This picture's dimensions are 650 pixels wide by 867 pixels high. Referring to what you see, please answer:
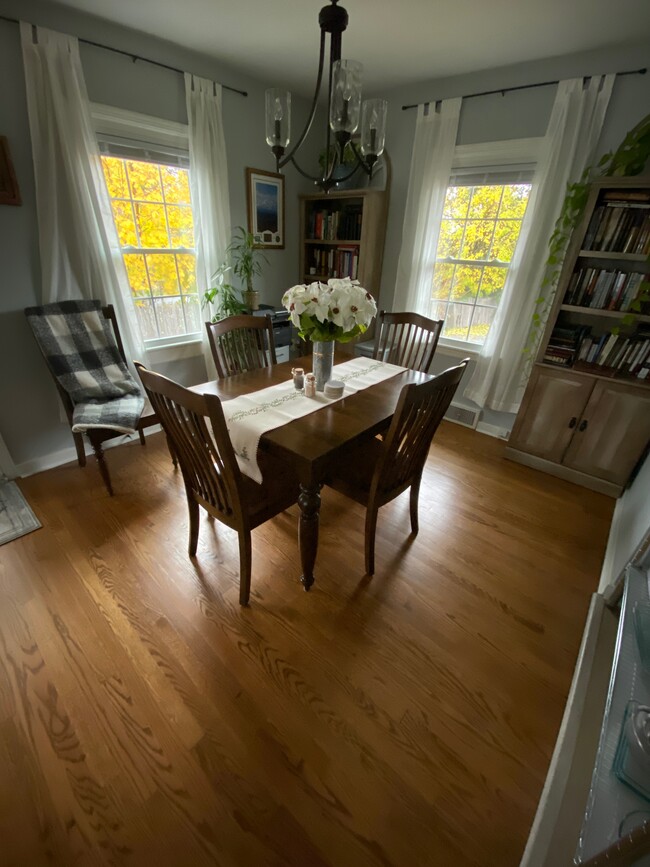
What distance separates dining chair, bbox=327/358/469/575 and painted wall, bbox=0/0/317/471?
1.96 metres

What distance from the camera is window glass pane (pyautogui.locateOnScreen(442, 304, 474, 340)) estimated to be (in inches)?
118

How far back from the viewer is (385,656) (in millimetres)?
1366

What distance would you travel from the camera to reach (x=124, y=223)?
2365mm

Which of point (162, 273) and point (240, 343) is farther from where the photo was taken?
point (162, 273)

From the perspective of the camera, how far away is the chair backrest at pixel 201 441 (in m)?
1.07

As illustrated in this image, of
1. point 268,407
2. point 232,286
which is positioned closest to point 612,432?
point 268,407

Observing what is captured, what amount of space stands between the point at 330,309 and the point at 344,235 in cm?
214

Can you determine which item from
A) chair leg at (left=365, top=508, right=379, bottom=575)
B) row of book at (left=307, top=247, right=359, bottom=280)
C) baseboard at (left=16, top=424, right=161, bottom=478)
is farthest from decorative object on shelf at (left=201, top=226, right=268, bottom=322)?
chair leg at (left=365, top=508, right=379, bottom=575)

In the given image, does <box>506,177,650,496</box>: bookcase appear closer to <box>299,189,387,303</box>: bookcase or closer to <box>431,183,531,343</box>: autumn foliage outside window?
<box>431,183,531,343</box>: autumn foliage outside window

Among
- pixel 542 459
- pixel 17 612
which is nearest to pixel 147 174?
pixel 17 612

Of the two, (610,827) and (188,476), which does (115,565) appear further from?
(610,827)

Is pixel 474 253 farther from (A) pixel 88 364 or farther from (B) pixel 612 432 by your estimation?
(A) pixel 88 364

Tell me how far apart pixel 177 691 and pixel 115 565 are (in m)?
0.70

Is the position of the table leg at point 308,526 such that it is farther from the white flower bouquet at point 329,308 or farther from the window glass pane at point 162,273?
the window glass pane at point 162,273
